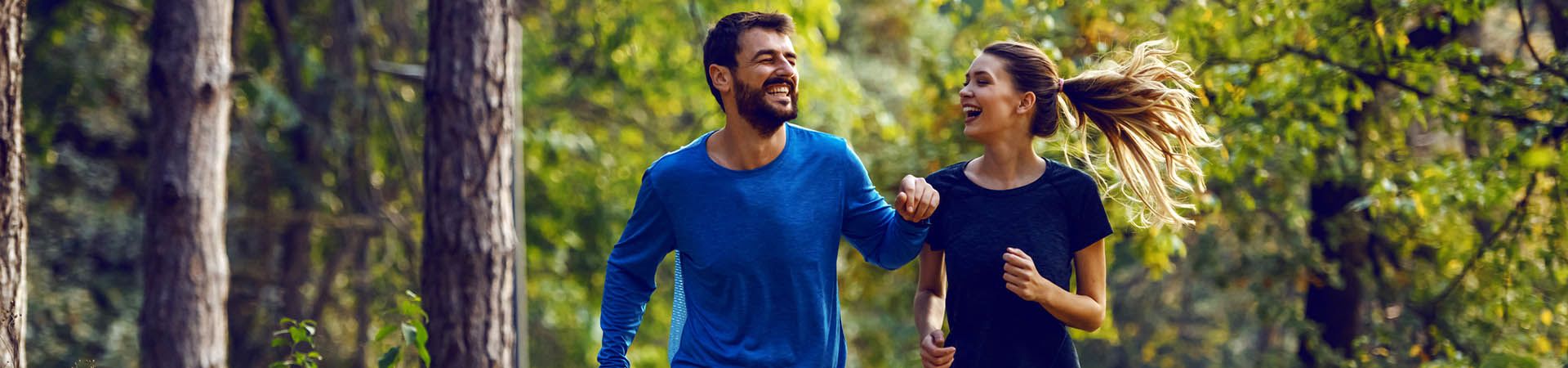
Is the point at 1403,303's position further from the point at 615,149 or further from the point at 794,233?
the point at 615,149

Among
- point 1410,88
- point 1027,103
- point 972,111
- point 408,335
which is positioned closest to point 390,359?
point 408,335

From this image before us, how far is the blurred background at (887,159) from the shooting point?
7410 mm

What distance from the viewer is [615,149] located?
53.0 ft

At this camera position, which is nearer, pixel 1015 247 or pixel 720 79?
pixel 1015 247

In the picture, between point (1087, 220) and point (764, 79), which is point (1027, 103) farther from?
point (764, 79)

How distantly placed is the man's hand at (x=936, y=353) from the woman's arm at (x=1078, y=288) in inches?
8.7

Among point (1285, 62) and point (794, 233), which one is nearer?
point (794, 233)

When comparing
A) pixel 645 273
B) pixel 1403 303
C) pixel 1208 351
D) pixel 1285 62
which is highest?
pixel 1285 62

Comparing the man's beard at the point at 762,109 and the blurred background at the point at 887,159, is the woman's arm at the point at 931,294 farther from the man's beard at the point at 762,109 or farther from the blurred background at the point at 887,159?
the blurred background at the point at 887,159

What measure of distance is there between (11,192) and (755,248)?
2.43 metres

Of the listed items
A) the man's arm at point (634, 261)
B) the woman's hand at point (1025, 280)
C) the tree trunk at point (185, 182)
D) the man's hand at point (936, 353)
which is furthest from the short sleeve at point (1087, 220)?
the tree trunk at point (185, 182)

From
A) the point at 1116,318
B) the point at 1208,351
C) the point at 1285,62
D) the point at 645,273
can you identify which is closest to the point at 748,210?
the point at 645,273

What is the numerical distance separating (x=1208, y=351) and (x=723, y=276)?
1713cm

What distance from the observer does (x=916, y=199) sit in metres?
3.55
